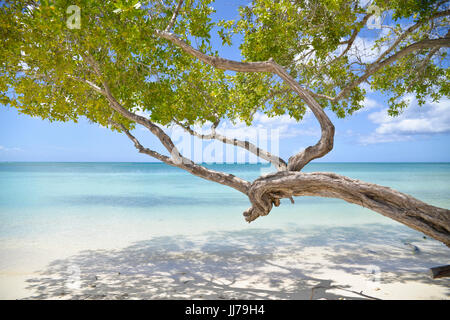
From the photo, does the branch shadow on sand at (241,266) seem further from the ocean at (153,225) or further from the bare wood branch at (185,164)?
the bare wood branch at (185,164)

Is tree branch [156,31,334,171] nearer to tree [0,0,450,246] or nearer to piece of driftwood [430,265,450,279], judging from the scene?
tree [0,0,450,246]

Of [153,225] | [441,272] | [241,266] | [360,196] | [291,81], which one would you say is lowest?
[153,225]

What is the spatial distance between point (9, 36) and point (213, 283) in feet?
14.6

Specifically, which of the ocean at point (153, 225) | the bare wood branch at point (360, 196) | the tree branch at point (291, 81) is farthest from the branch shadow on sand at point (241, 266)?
the tree branch at point (291, 81)

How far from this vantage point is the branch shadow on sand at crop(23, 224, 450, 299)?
15.2ft

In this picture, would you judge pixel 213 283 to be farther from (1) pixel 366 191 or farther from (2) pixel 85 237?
(2) pixel 85 237

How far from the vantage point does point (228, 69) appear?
10.7ft

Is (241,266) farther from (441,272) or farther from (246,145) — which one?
(441,272)

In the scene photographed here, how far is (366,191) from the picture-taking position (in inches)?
111

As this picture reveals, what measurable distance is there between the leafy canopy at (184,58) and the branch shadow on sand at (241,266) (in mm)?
2722

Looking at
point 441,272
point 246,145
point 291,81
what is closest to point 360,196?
point 441,272

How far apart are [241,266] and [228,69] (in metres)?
4.06

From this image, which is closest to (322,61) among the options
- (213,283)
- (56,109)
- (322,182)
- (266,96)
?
(266,96)

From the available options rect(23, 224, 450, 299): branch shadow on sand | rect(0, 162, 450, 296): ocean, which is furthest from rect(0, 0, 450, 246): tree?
rect(0, 162, 450, 296): ocean
